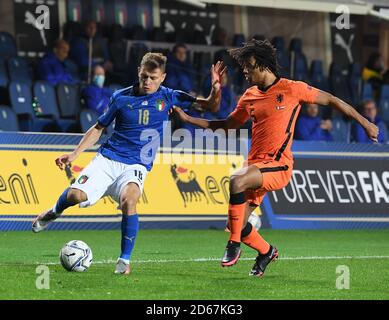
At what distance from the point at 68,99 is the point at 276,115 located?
919cm

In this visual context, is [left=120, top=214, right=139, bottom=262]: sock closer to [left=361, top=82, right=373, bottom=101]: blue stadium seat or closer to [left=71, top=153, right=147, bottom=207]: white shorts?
[left=71, top=153, right=147, bottom=207]: white shorts

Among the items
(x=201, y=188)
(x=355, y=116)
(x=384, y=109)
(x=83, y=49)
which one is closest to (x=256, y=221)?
(x=201, y=188)

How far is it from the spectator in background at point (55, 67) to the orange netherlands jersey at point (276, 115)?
914cm

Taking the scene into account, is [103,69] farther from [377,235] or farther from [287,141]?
[287,141]

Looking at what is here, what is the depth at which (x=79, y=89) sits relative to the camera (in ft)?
60.7

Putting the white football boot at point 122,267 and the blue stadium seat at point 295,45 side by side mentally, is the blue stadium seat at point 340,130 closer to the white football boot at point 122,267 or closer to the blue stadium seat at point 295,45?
the blue stadium seat at point 295,45

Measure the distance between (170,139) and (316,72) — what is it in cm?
864

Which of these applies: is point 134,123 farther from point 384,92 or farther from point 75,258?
point 384,92

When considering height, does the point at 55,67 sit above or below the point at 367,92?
above

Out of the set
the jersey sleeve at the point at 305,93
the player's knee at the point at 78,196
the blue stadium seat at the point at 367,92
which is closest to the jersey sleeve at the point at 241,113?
the jersey sleeve at the point at 305,93

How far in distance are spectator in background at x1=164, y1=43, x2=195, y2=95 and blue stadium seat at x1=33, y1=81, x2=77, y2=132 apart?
2.51m

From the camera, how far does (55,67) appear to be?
18.5m

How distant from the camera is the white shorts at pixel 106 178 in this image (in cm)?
→ 978
